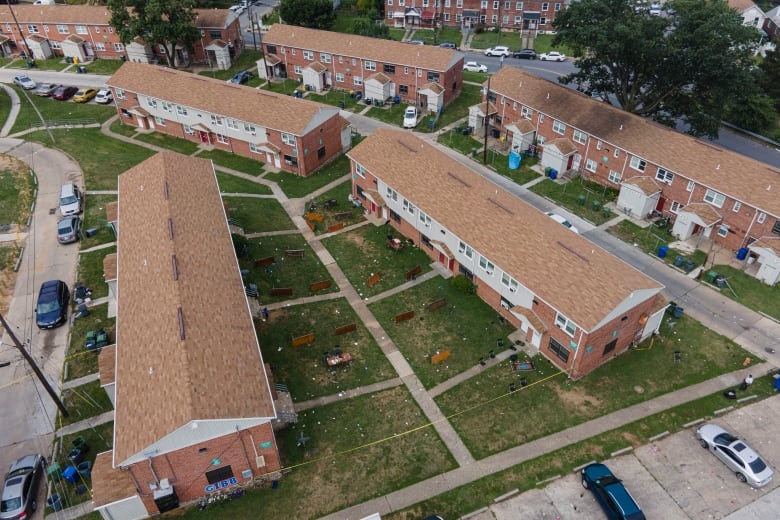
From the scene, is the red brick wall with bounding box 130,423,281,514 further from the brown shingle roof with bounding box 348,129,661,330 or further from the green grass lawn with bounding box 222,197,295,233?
the green grass lawn with bounding box 222,197,295,233

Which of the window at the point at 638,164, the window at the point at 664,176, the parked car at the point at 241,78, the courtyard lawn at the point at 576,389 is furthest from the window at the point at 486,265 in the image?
the parked car at the point at 241,78

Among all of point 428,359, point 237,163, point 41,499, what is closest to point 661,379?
point 428,359

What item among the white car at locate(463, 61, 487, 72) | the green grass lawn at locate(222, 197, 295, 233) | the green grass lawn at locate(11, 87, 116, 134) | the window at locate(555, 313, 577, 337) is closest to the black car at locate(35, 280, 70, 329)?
the green grass lawn at locate(222, 197, 295, 233)

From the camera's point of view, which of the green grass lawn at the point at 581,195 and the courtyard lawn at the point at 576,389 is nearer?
the courtyard lawn at the point at 576,389

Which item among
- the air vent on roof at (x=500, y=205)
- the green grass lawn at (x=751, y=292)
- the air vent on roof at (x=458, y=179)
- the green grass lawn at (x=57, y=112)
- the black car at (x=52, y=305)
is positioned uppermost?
the air vent on roof at (x=458, y=179)

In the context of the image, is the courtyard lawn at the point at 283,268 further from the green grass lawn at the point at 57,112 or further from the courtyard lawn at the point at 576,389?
the green grass lawn at the point at 57,112

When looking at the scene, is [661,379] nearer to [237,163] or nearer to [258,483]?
[258,483]
